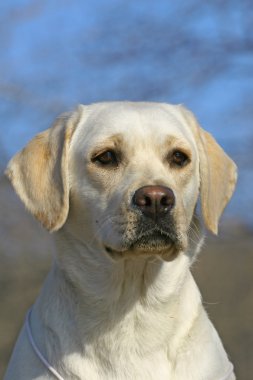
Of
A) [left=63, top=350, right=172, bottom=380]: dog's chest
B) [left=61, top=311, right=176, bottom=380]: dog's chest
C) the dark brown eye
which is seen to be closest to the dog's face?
the dark brown eye

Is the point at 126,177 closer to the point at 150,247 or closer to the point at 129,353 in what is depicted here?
the point at 150,247

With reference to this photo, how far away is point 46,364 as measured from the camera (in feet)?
19.9

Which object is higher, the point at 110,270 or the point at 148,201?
the point at 148,201

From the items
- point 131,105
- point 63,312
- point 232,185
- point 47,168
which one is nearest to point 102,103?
point 131,105

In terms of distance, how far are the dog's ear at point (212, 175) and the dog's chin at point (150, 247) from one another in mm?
684

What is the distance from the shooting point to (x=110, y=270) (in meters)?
6.19

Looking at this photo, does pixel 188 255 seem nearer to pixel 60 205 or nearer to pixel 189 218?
pixel 189 218

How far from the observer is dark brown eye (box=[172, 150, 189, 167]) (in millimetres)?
6105

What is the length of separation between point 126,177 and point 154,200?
0.47 m

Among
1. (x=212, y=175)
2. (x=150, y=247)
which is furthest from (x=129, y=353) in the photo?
(x=212, y=175)

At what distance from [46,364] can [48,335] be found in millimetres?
204

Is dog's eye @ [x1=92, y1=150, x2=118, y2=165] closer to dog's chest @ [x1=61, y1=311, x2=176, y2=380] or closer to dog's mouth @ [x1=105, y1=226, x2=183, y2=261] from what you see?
dog's mouth @ [x1=105, y1=226, x2=183, y2=261]

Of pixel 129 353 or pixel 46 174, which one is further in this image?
pixel 46 174

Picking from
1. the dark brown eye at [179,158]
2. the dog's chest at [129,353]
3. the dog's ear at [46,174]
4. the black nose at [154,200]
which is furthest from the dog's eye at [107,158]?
the dog's chest at [129,353]
